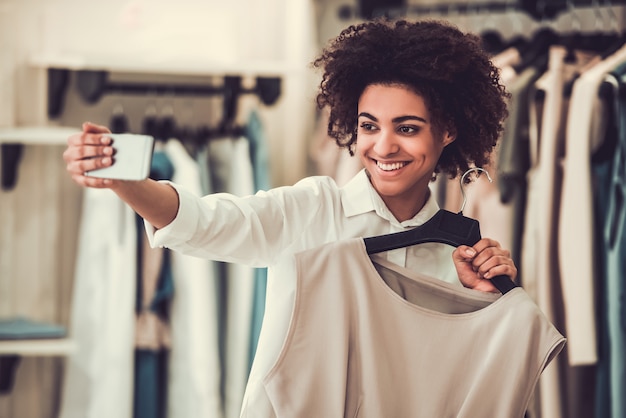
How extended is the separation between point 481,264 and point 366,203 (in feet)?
0.55

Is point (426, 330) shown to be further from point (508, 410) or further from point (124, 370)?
point (124, 370)

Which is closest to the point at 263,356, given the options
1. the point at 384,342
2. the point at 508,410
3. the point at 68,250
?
the point at 384,342

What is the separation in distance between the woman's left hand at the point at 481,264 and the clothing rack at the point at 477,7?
117cm

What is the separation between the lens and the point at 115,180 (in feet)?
2.92

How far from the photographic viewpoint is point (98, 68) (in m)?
2.38

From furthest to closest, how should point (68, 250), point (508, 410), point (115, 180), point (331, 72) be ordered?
point (68, 250) → point (331, 72) → point (508, 410) → point (115, 180)

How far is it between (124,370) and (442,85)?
1.41m

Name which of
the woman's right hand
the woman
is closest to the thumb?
the woman's right hand

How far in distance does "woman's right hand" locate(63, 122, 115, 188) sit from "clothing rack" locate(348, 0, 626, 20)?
1401mm

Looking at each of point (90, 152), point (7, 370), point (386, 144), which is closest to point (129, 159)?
point (90, 152)

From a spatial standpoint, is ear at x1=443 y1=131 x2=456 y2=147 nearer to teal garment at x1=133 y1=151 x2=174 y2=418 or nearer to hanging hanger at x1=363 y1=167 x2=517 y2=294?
hanging hanger at x1=363 y1=167 x2=517 y2=294

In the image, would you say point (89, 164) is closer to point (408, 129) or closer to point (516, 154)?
point (408, 129)

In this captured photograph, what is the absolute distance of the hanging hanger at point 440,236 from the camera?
1090 millimetres

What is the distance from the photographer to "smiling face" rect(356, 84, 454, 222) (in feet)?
3.53
